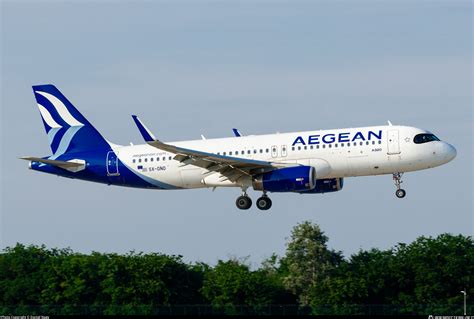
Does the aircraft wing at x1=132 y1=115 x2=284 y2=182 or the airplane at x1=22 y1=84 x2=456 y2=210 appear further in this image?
the airplane at x1=22 y1=84 x2=456 y2=210

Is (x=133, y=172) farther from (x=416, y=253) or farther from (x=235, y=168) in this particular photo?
(x=416, y=253)

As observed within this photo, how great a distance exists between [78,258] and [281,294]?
16558mm

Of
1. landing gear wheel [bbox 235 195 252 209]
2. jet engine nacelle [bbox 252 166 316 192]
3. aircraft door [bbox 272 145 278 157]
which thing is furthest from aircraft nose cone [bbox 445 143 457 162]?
landing gear wheel [bbox 235 195 252 209]

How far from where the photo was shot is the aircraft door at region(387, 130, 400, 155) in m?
100

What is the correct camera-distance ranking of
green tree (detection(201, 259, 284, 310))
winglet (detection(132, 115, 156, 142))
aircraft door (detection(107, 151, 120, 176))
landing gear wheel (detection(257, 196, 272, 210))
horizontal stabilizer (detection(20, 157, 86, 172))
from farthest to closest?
green tree (detection(201, 259, 284, 310)), horizontal stabilizer (detection(20, 157, 86, 172)), aircraft door (detection(107, 151, 120, 176)), landing gear wheel (detection(257, 196, 272, 210)), winglet (detection(132, 115, 156, 142))

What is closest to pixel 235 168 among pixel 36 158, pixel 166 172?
pixel 166 172

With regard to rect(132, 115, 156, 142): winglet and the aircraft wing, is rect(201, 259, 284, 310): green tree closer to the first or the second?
the aircraft wing

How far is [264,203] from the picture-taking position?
105 metres

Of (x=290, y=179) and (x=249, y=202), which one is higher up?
(x=290, y=179)

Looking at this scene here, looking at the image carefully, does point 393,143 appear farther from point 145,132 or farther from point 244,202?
point 145,132

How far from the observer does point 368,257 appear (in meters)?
128

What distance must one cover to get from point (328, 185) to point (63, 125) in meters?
19.7

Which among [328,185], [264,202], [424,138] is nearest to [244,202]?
[264,202]

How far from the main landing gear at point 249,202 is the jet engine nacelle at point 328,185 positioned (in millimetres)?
2737
